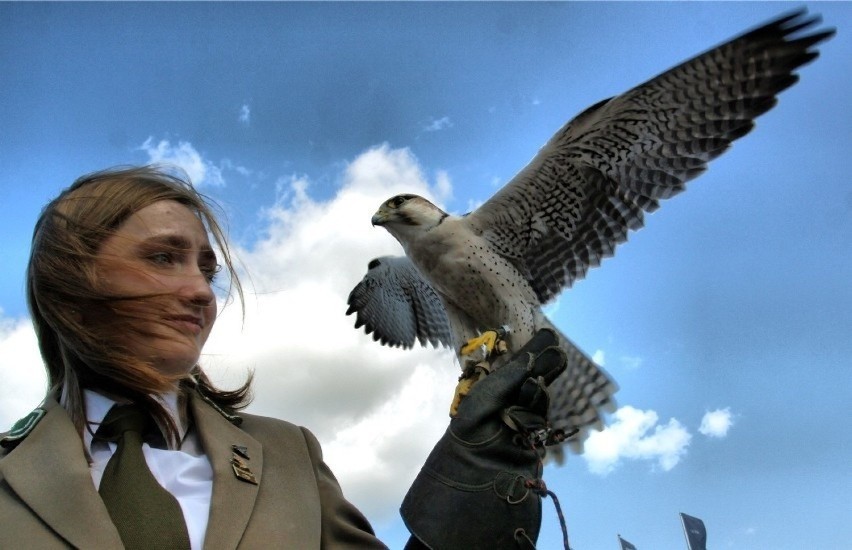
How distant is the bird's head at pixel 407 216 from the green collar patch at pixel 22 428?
8.83ft

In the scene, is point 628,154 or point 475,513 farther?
point 628,154

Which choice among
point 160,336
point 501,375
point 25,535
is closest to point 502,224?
point 501,375

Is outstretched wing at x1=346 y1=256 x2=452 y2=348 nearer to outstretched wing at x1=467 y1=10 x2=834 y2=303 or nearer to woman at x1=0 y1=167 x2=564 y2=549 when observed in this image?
outstretched wing at x1=467 y1=10 x2=834 y2=303

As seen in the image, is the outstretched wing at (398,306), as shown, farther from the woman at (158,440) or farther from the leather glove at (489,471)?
the woman at (158,440)

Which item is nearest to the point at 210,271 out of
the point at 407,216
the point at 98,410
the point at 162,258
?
the point at 162,258

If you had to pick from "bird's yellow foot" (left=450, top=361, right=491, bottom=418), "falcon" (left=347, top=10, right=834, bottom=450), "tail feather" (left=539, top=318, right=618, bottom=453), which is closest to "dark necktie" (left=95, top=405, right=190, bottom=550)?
"bird's yellow foot" (left=450, top=361, right=491, bottom=418)

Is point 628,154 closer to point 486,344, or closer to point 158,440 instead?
point 486,344

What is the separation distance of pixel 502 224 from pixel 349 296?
2228 mm

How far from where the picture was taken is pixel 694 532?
18.4 feet

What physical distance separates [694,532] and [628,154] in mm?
3444

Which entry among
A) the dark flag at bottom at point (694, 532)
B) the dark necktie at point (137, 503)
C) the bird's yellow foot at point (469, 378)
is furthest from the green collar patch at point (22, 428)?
the dark flag at bottom at point (694, 532)

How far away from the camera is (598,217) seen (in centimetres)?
415

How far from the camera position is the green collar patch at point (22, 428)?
1573 millimetres

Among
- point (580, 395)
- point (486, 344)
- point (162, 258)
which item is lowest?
point (162, 258)
